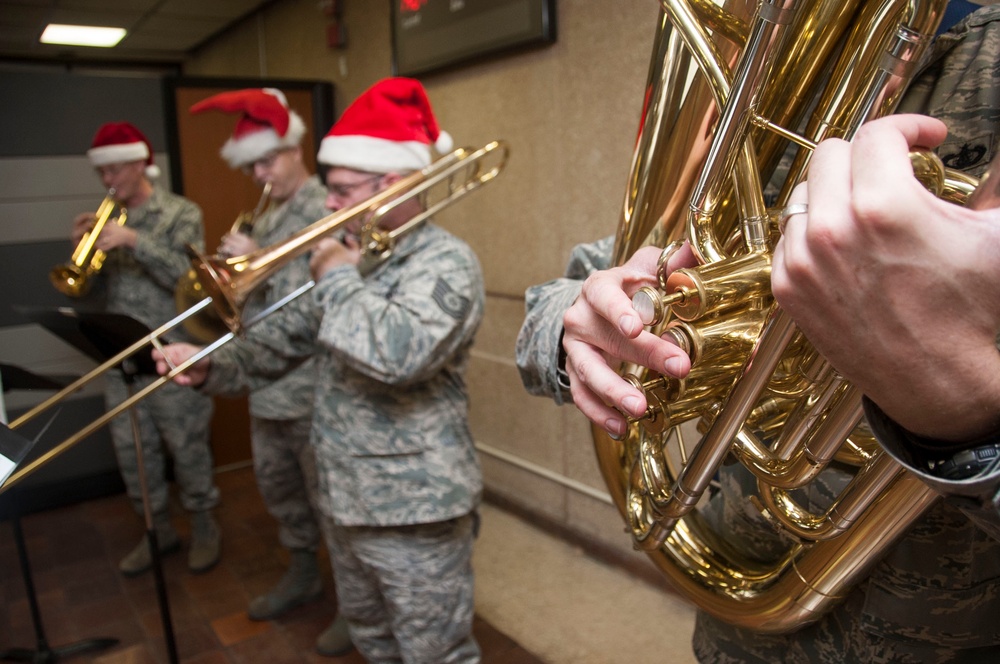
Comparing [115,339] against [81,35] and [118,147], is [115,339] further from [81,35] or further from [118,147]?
[81,35]

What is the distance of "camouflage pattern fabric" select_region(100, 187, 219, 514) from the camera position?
3.10 m

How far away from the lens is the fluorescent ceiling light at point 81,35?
242 inches

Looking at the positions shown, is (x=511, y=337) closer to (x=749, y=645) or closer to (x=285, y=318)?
(x=285, y=318)

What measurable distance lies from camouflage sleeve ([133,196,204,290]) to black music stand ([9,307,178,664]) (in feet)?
2.86

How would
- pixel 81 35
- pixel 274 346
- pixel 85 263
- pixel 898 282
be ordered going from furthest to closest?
pixel 81 35, pixel 85 263, pixel 274 346, pixel 898 282

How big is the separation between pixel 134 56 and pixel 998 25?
8.36m

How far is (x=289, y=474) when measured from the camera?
2662 millimetres

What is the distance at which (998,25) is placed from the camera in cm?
68

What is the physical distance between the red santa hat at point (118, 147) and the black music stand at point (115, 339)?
Result: 1.31m

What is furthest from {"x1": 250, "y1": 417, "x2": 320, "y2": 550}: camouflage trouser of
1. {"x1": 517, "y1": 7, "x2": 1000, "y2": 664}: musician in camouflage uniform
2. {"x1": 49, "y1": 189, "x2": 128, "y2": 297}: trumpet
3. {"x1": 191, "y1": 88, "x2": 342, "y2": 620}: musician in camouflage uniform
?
{"x1": 517, "y1": 7, "x2": 1000, "y2": 664}: musician in camouflage uniform

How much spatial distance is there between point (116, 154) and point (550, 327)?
118 inches

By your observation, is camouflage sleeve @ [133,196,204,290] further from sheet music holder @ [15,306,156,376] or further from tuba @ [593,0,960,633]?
tuba @ [593,0,960,633]

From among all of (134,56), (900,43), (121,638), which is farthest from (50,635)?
(134,56)

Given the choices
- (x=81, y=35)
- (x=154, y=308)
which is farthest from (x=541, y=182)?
(x=81, y=35)
